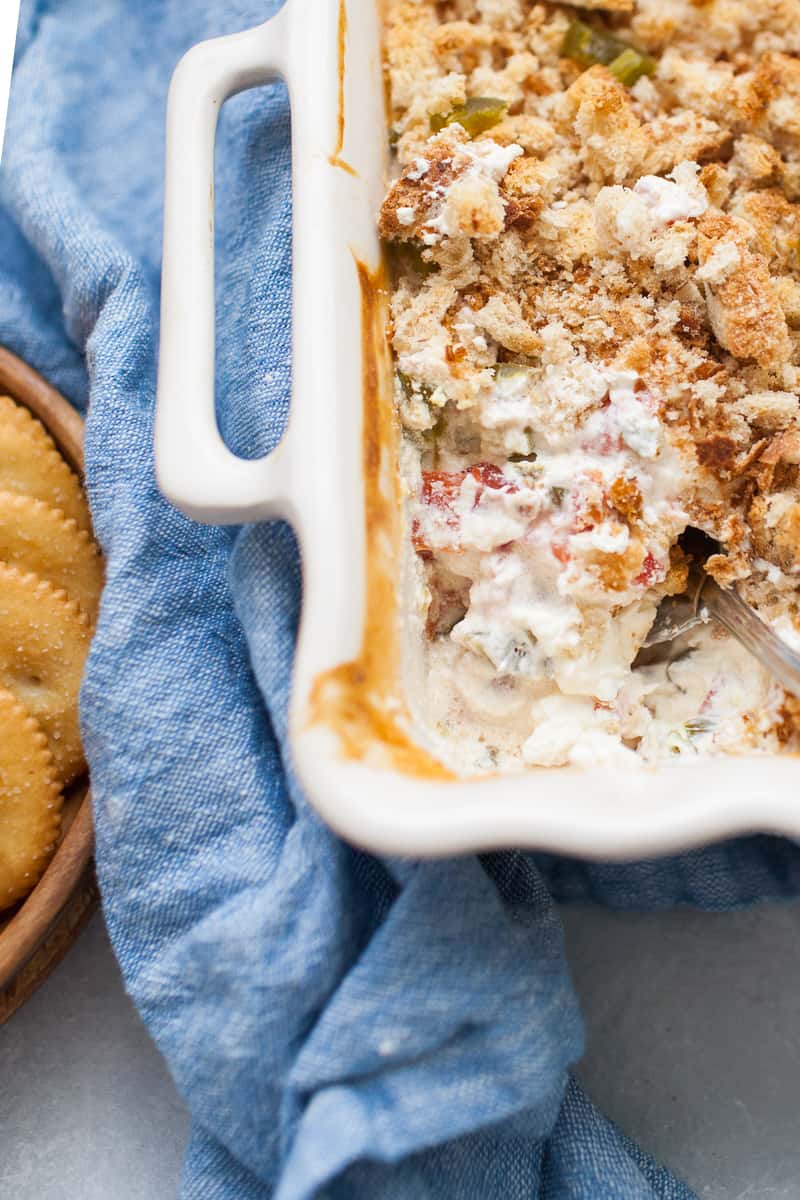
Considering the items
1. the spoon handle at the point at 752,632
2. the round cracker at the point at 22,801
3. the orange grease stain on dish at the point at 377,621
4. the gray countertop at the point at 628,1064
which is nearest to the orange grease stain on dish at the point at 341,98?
the orange grease stain on dish at the point at 377,621

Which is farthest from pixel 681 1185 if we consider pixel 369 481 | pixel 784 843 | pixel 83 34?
pixel 83 34

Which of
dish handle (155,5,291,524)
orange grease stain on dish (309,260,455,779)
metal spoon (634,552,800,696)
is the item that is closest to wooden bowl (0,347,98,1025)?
dish handle (155,5,291,524)

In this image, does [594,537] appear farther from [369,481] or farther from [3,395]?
[3,395]

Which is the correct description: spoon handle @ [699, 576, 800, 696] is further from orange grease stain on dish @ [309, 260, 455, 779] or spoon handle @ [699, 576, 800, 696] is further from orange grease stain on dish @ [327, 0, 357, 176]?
orange grease stain on dish @ [327, 0, 357, 176]

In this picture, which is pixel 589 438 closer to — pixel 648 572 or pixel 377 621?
pixel 648 572

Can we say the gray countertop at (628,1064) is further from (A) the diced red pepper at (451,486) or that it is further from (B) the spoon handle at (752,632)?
(A) the diced red pepper at (451,486)

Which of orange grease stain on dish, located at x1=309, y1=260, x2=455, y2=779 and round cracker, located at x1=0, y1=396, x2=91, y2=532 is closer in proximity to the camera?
orange grease stain on dish, located at x1=309, y1=260, x2=455, y2=779
